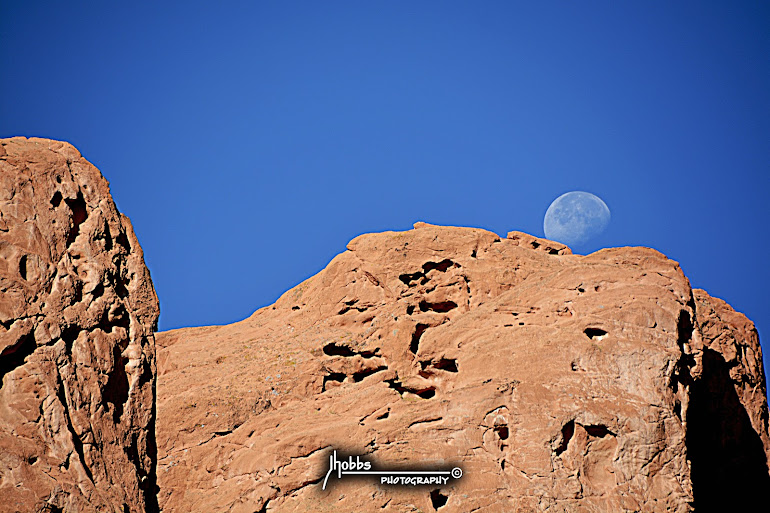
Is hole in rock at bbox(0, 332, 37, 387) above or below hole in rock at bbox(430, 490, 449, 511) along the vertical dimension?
above

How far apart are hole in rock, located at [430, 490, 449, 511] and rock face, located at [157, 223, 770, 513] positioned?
0.03m

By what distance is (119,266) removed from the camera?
13.8 meters

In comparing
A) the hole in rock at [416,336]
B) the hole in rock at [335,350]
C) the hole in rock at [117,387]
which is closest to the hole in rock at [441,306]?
the hole in rock at [416,336]

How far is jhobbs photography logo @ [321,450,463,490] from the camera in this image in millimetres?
16422

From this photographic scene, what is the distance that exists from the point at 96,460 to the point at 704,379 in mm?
19933

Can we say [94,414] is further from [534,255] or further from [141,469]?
[534,255]

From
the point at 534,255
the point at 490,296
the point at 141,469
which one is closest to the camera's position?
the point at 141,469

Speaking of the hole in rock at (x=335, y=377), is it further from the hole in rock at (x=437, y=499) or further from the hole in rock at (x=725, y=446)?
the hole in rock at (x=725, y=446)

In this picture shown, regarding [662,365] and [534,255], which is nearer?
[662,365]

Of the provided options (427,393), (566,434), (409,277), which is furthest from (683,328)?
(409,277)

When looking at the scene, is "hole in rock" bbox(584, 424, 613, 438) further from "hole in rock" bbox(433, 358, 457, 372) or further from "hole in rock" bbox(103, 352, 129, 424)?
"hole in rock" bbox(103, 352, 129, 424)

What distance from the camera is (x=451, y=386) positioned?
18156 mm

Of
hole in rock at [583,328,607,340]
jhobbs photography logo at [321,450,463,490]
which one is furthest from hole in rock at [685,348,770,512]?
jhobbs photography logo at [321,450,463,490]

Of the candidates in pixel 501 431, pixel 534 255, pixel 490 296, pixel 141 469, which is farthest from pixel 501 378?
pixel 141 469
